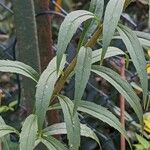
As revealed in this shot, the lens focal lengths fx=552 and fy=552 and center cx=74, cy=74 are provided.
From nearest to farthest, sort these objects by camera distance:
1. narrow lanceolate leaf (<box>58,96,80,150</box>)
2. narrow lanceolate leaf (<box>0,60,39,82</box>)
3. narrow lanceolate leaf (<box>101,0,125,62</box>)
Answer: narrow lanceolate leaf (<box>101,0,125,62</box>)
narrow lanceolate leaf (<box>58,96,80,150</box>)
narrow lanceolate leaf (<box>0,60,39,82</box>)

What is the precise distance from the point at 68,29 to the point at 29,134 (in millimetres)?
223

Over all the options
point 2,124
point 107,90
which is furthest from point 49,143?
point 107,90

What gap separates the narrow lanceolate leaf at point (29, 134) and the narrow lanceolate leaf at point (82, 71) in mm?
130

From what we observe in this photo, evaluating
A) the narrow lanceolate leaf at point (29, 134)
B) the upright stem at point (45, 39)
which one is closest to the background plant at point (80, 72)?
the narrow lanceolate leaf at point (29, 134)

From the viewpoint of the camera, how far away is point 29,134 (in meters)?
1.03

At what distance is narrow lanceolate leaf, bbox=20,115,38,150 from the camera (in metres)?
1.00

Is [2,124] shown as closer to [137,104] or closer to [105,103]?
[137,104]

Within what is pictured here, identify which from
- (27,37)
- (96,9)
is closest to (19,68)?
(27,37)

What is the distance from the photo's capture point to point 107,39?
2.89 ft

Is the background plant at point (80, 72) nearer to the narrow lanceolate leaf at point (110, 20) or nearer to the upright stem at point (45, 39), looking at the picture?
the narrow lanceolate leaf at point (110, 20)

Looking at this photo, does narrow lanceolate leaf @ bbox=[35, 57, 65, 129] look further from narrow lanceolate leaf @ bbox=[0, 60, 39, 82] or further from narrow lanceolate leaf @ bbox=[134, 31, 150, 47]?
narrow lanceolate leaf @ bbox=[134, 31, 150, 47]

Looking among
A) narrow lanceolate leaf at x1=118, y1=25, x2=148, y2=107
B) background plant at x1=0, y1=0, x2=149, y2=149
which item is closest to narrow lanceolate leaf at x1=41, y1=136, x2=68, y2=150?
background plant at x1=0, y1=0, x2=149, y2=149

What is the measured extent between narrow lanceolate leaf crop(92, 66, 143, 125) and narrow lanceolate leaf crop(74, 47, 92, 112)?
0.10m

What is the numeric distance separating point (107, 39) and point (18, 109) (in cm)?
150
